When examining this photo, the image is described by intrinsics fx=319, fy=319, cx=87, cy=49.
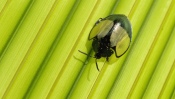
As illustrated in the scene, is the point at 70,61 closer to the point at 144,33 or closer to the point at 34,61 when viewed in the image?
the point at 34,61

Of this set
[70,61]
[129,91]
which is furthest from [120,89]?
[70,61]

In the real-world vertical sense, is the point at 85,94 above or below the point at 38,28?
below

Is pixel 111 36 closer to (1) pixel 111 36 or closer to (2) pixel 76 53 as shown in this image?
(1) pixel 111 36

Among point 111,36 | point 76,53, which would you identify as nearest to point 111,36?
point 111,36

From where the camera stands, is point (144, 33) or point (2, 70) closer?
point (2, 70)

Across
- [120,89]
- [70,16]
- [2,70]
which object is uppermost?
[70,16]
